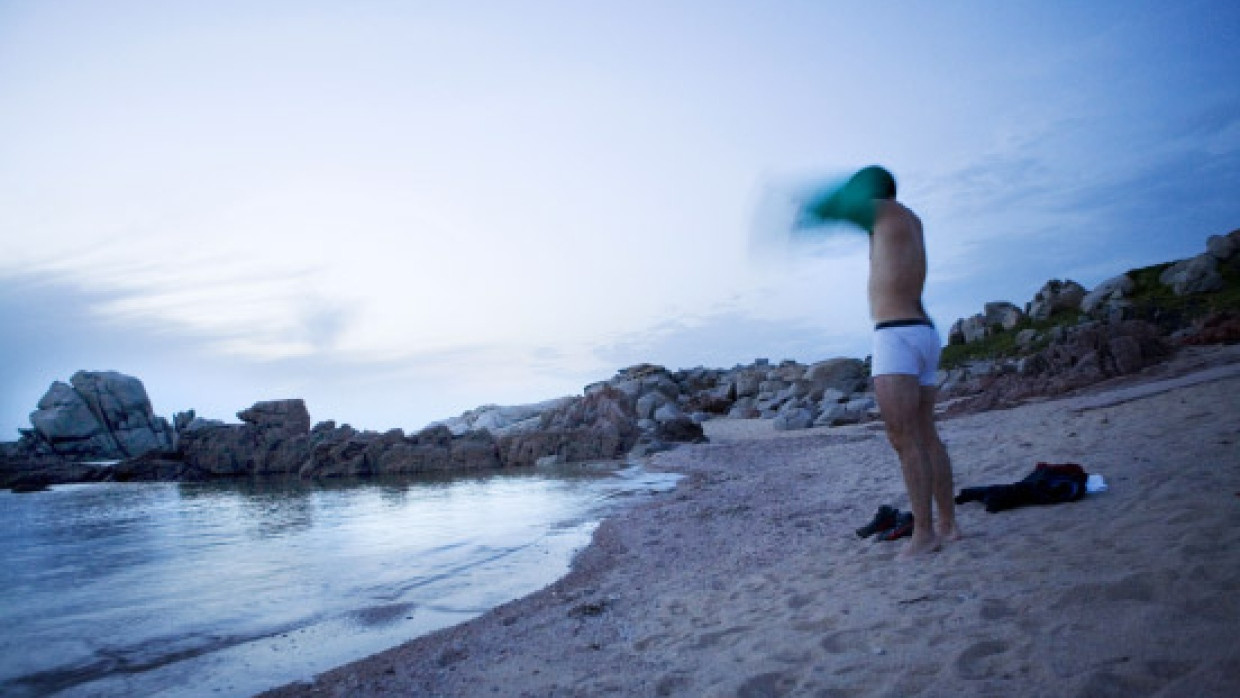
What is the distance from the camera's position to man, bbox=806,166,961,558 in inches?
175

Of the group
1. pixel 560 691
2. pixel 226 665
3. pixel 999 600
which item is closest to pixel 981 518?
pixel 999 600

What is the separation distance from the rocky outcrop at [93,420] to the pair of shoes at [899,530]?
189 ft

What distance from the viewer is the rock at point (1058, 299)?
32.9m

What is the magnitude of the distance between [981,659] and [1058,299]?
35.9 meters

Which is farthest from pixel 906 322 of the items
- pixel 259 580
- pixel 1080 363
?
pixel 1080 363

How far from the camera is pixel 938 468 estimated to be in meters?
4.59

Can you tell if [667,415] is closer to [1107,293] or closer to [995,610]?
[1107,293]

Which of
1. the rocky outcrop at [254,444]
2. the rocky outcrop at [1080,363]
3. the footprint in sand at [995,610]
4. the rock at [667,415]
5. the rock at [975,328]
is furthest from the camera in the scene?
the rock at [975,328]

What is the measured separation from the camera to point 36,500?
24359 millimetres

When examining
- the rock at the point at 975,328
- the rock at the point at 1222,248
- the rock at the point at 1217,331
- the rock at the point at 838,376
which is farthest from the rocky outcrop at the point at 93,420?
the rock at the point at 1222,248

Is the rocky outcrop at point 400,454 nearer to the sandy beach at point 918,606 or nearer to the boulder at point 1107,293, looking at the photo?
the sandy beach at point 918,606

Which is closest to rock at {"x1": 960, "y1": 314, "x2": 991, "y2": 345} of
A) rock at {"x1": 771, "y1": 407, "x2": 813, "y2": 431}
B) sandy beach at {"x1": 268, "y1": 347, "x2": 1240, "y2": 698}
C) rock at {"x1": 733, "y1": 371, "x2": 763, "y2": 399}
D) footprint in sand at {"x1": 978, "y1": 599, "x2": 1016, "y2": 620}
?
rock at {"x1": 733, "y1": 371, "x2": 763, "y2": 399}

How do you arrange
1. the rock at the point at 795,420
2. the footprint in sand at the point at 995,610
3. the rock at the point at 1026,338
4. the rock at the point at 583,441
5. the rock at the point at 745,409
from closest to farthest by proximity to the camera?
the footprint in sand at the point at 995,610 < the rock at the point at 795,420 < the rock at the point at 583,441 < the rock at the point at 1026,338 < the rock at the point at 745,409

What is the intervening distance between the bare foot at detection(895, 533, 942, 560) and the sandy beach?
11 centimetres
